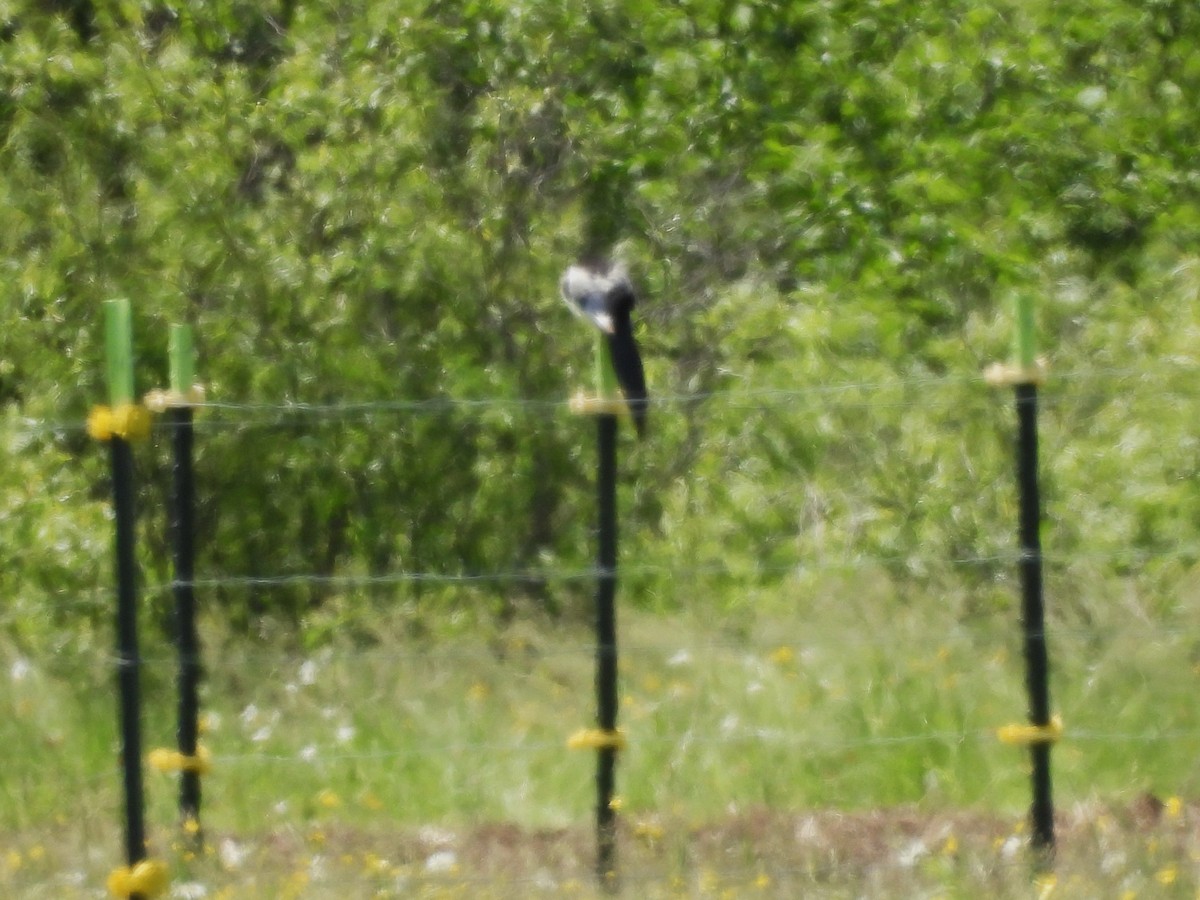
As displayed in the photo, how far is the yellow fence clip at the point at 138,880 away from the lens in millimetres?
5125

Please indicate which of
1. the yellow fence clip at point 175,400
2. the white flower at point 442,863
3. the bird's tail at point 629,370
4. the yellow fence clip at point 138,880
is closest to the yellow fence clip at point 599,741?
the white flower at point 442,863

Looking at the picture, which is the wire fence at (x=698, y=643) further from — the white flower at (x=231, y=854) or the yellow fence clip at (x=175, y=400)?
the white flower at (x=231, y=854)

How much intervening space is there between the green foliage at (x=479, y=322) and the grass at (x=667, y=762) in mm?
821

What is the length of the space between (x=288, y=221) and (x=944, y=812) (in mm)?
3975

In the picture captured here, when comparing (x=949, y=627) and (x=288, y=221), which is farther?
(x=288, y=221)

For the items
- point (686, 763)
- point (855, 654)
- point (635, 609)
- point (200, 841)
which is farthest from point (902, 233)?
point (200, 841)

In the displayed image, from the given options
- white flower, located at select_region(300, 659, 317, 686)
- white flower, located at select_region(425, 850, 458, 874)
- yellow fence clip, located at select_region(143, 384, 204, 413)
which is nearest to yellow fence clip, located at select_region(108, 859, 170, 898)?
white flower, located at select_region(425, 850, 458, 874)

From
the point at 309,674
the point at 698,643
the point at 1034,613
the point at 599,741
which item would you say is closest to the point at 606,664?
the point at 599,741

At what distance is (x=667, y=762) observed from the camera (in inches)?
250

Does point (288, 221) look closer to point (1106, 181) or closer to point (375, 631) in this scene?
point (375, 631)

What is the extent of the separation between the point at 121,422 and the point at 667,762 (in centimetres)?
203

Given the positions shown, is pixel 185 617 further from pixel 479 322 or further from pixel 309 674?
pixel 479 322

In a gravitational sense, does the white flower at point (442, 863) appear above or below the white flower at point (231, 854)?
below

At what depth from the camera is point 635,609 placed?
8039 millimetres
